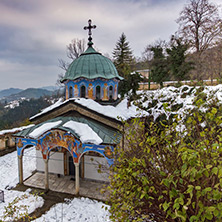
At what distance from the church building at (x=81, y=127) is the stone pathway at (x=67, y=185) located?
0.32 metres

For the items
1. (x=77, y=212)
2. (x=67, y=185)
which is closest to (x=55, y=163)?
(x=67, y=185)

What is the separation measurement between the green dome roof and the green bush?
289 inches

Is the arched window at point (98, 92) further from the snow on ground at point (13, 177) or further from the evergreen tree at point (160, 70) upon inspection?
the evergreen tree at point (160, 70)

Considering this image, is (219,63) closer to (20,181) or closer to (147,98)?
(147,98)

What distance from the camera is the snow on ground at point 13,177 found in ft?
22.1

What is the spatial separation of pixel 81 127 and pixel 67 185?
11.3ft

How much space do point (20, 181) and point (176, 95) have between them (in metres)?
13.7

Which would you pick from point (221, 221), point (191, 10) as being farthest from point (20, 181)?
point (191, 10)

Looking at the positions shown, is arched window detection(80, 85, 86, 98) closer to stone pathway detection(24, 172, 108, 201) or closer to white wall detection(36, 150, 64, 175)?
white wall detection(36, 150, 64, 175)

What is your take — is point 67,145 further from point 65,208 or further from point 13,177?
point 13,177

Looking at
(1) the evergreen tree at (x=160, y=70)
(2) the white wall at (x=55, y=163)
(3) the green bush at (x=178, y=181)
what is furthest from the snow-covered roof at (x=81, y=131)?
(1) the evergreen tree at (x=160, y=70)

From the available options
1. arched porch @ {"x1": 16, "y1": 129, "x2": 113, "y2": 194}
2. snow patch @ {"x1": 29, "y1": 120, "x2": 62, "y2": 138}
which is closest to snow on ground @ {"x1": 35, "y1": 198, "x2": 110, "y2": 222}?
arched porch @ {"x1": 16, "y1": 129, "x2": 113, "y2": 194}

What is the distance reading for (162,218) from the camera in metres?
2.74

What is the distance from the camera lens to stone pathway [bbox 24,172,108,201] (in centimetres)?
748
